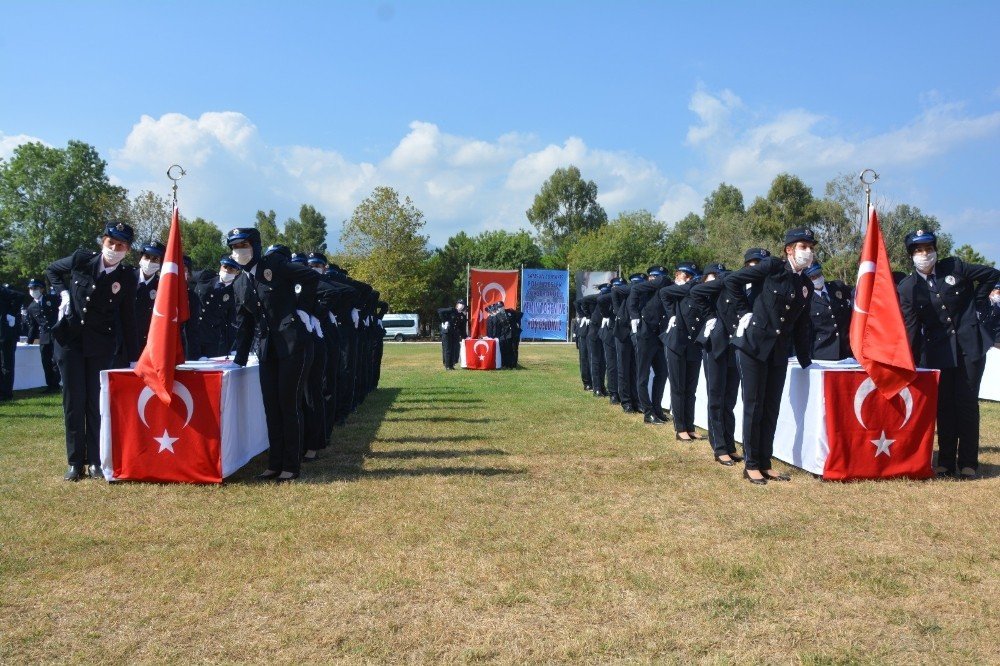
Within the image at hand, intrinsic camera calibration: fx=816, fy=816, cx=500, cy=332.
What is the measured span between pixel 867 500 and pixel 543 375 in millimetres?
15051

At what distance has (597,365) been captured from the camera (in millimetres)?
15797

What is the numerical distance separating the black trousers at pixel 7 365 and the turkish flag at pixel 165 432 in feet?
29.8

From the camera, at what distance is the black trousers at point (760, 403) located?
7.44 m

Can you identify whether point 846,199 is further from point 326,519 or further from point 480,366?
point 326,519

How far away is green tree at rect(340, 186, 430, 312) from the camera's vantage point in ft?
194

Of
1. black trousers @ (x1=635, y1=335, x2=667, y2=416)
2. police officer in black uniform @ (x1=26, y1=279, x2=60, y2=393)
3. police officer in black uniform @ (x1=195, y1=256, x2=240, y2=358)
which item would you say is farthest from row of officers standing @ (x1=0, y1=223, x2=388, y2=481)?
police officer in black uniform @ (x1=26, y1=279, x2=60, y2=393)

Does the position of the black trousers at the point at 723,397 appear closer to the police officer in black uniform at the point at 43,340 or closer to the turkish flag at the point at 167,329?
the turkish flag at the point at 167,329

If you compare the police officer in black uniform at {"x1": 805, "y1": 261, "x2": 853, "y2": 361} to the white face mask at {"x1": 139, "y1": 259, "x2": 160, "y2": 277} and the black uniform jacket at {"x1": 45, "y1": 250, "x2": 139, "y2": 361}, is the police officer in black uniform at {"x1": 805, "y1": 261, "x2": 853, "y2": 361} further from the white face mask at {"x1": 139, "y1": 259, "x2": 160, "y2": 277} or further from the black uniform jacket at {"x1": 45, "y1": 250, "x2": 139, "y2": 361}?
the black uniform jacket at {"x1": 45, "y1": 250, "x2": 139, "y2": 361}

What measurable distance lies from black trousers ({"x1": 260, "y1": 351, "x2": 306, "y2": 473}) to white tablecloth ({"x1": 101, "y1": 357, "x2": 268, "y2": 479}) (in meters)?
0.31

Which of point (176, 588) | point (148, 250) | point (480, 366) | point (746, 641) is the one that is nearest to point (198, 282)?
point (148, 250)

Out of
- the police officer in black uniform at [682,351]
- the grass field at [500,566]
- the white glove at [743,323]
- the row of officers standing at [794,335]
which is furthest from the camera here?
the police officer in black uniform at [682,351]

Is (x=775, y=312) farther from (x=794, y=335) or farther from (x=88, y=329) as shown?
(x=88, y=329)

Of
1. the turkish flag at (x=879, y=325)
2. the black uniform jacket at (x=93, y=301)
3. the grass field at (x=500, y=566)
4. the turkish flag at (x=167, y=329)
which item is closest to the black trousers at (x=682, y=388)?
the grass field at (x=500, y=566)

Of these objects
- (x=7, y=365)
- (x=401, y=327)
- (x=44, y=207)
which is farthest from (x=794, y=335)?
(x=44, y=207)
